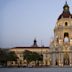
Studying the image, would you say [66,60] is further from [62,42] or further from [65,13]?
[65,13]

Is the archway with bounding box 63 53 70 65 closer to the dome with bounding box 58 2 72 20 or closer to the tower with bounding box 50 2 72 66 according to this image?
the tower with bounding box 50 2 72 66

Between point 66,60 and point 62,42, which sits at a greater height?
point 62,42

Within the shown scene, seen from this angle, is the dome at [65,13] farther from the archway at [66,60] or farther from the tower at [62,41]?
the archway at [66,60]

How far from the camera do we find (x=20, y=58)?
18862cm

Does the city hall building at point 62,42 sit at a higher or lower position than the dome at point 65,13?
lower

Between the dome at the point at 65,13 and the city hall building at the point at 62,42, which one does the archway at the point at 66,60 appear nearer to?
the city hall building at the point at 62,42

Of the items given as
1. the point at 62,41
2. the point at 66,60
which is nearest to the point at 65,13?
the point at 62,41

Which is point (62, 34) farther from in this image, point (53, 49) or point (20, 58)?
point (20, 58)

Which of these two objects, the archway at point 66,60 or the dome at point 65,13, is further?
the dome at point 65,13

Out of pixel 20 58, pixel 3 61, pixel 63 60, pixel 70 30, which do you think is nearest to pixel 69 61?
pixel 63 60

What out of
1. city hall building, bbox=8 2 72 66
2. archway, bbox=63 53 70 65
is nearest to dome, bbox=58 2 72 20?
city hall building, bbox=8 2 72 66

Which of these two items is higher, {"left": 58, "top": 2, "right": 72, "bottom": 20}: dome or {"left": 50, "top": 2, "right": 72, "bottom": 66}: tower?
{"left": 58, "top": 2, "right": 72, "bottom": 20}: dome

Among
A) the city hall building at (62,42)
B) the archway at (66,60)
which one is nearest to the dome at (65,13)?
the city hall building at (62,42)

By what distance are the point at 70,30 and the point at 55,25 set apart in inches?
294
